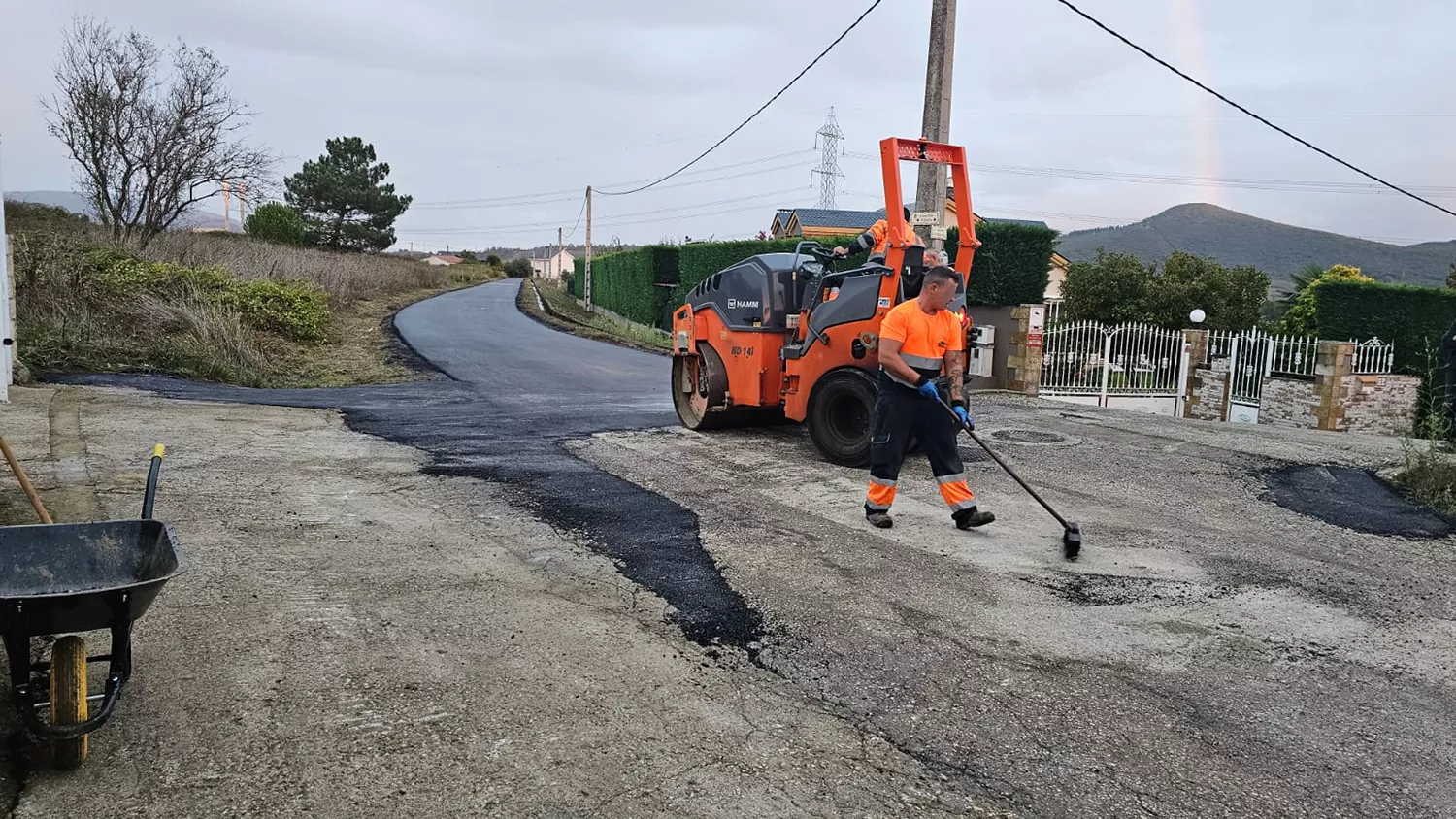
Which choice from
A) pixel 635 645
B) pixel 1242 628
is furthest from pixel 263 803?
pixel 1242 628

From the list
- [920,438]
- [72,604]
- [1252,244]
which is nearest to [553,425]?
[920,438]

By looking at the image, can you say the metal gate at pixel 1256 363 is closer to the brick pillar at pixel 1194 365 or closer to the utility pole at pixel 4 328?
the brick pillar at pixel 1194 365

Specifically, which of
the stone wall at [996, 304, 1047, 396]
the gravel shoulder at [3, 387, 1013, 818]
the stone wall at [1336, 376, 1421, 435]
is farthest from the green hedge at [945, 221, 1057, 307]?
the gravel shoulder at [3, 387, 1013, 818]

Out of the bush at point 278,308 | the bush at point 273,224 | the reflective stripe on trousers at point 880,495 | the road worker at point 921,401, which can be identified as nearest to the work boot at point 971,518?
the road worker at point 921,401

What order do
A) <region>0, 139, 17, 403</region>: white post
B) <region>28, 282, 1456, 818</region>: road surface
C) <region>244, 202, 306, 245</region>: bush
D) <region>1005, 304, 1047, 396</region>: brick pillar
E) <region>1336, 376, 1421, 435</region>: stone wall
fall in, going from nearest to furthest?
<region>28, 282, 1456, 818</region>: road surface < <region>0, 139, 17, 403</region>: white post < <region>1336, 376, 1421, 435</region>: stone wall < <region>1005, 304, 1047, 396</region>: brick pillar < <region>244, 202, 306, 245</region>: bush

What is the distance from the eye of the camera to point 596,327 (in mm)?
28594

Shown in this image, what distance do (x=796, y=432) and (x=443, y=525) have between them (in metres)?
4.51

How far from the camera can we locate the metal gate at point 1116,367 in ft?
53.8

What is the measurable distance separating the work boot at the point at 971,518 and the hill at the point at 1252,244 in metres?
79.2

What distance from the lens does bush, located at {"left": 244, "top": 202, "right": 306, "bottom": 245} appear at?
41688 mm

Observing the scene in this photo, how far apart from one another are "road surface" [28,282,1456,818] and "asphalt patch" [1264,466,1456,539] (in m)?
0.03

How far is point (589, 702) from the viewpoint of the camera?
347 cm

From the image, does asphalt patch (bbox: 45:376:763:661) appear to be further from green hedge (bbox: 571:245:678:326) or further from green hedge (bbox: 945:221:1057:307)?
green hedge (bbox: 571:245:678:326)

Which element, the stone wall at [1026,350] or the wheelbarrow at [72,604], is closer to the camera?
the wheelbarrow at [72,604]
